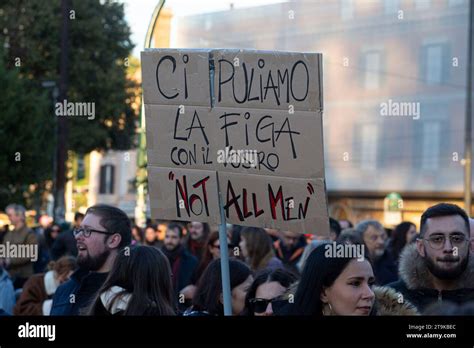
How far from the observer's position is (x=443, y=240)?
5.59 metres

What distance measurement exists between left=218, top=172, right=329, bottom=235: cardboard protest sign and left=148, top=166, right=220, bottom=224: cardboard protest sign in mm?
65

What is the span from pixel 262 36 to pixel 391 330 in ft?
118

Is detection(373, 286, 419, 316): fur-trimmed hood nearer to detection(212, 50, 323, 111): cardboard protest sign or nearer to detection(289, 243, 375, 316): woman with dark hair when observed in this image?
detection(289, 243, 375, 316): woman with dark hair

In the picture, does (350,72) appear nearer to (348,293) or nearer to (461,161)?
(461,161)

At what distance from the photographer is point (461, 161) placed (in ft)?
130

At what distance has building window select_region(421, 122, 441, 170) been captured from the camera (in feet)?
132

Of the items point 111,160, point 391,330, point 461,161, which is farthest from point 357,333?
point 111,160

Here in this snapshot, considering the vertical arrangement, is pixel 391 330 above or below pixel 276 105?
below

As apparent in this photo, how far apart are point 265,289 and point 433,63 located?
1372 inches

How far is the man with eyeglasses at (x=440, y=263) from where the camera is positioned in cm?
552

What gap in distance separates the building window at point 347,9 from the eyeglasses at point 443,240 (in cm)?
3470

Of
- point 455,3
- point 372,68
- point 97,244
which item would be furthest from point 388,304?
point 372,68

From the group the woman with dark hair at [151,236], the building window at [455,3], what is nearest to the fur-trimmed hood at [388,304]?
the woman with dark hair at [151,236]

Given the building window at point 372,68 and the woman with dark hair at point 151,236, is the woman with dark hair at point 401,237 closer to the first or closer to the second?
the woman with dark hair at point 151,236
